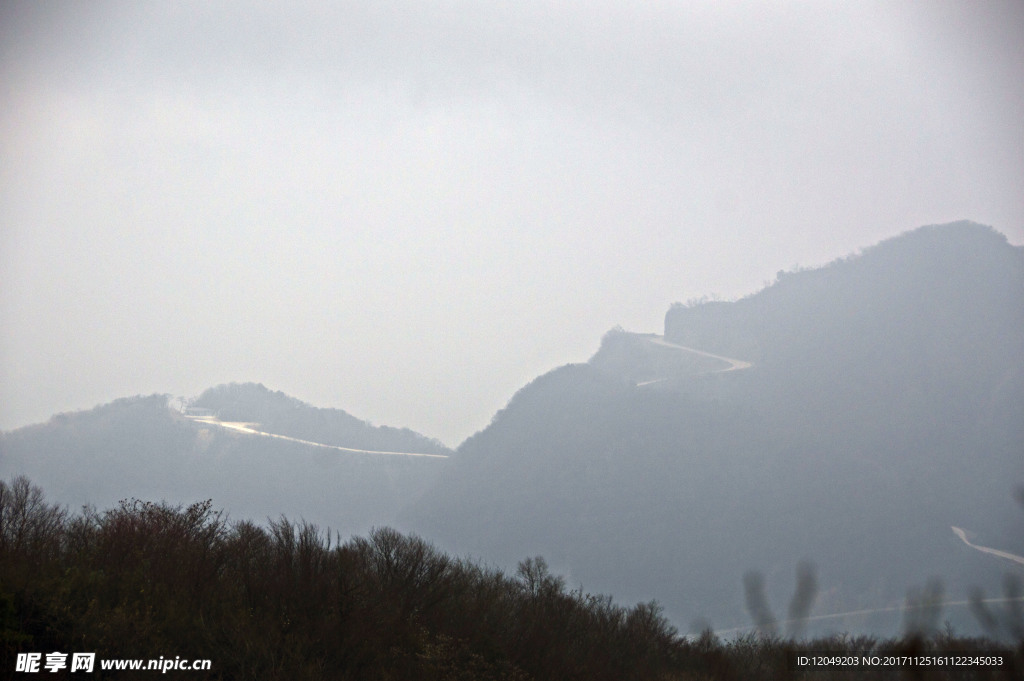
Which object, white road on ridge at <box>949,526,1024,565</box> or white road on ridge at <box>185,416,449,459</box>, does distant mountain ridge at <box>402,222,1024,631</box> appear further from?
white road on ridge at <box>185,416,449,459</box>

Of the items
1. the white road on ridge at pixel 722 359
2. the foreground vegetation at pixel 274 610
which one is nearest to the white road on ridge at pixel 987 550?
the white road on ridge at pixel 722 359

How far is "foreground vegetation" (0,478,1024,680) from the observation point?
16203 millimetres

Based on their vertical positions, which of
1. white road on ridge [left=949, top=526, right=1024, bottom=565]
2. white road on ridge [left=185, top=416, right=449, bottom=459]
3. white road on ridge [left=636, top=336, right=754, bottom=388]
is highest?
white road on ridge [left=636, top=336, right=754, bottom=388]

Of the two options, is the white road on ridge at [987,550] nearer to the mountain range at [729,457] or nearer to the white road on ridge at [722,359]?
the mountain range at [729,457]

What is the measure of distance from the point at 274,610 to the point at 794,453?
14377 centimetres

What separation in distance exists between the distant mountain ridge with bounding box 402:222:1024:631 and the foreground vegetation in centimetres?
8949

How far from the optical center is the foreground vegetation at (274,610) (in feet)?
53.2

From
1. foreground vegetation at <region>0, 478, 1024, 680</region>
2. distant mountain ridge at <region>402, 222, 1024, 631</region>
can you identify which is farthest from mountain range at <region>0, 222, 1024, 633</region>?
foreground vegetation at <region>0, 478, 1024, 680</region>

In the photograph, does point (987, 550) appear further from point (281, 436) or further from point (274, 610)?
point (281, 436)

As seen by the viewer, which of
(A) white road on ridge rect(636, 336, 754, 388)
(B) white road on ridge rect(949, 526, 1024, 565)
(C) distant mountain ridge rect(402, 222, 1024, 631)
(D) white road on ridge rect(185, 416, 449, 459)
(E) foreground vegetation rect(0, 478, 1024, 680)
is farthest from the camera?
(D) white road on ridge rect(185, 416, 449, 459)

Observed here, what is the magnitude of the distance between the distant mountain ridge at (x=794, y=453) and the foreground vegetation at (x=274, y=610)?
294 feet

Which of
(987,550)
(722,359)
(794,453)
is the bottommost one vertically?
(987,550)

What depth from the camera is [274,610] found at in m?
19.8

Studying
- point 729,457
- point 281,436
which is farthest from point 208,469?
point 729,457
